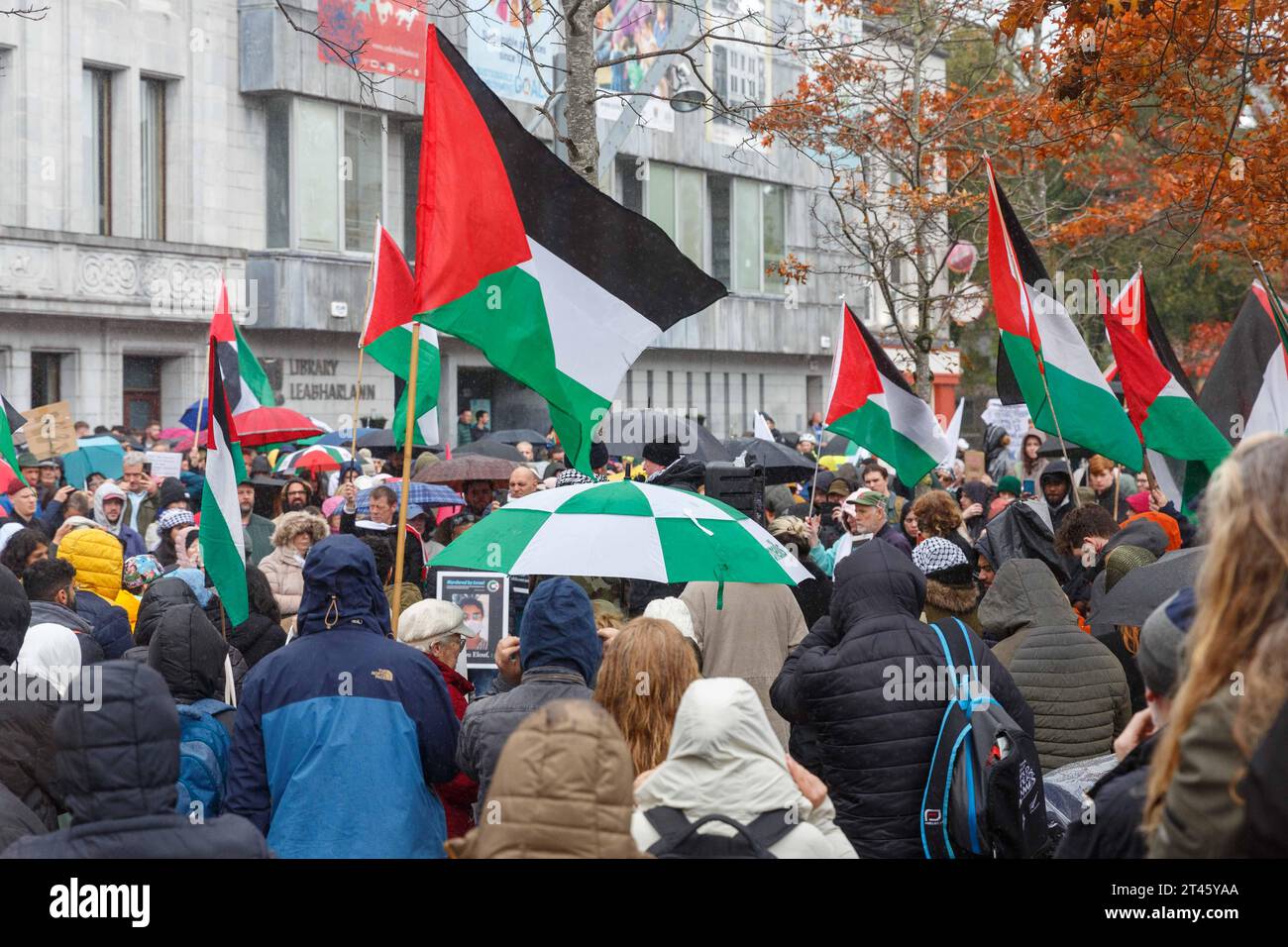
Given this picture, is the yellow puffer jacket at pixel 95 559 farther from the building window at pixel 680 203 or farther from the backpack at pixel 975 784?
the building window at pixel 680 203

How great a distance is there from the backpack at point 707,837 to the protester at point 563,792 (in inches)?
15.3

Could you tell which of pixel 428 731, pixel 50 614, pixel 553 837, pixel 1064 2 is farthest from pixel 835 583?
pixel 1064 2

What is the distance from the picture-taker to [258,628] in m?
7.61

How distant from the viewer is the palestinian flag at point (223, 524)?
279 inches

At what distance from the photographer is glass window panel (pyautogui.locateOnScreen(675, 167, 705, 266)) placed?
39312 mm

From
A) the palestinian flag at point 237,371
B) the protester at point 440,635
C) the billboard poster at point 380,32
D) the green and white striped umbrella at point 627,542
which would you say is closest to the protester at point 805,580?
the green and white striped umbrella at point 627,542

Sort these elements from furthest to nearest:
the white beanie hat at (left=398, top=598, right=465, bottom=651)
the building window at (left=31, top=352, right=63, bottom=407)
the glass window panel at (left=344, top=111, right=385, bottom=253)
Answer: the glass window panel at (left=344, top=111, right=385, bottom=253) < the building window at (left=31, top=352, right=63, bottom=407) < the white beanie hat at (left=398, top=598, right=465, bottom=651)

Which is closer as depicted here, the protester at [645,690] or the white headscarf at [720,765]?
the white headscarf at [720,765]

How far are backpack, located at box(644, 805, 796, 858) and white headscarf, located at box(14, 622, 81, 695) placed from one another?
245 cm

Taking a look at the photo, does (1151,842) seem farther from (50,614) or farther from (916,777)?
(50,614)

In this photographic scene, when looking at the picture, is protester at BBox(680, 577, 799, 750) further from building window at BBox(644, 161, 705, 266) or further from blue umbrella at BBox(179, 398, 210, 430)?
building window at BBox(644, 161, 705, 266)

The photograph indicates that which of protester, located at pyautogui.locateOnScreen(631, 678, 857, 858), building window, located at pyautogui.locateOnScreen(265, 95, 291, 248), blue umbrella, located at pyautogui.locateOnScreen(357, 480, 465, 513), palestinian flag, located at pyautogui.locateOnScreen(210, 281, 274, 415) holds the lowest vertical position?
protester, located at pyautogui.locateOnScreen(631, 678, 857, 858)

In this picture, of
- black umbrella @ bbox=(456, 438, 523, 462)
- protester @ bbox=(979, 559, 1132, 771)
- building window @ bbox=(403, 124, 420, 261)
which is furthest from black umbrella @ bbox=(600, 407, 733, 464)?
building window @ bbox=(403, 124, 420, 261)

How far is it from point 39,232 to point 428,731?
75.3 ft
